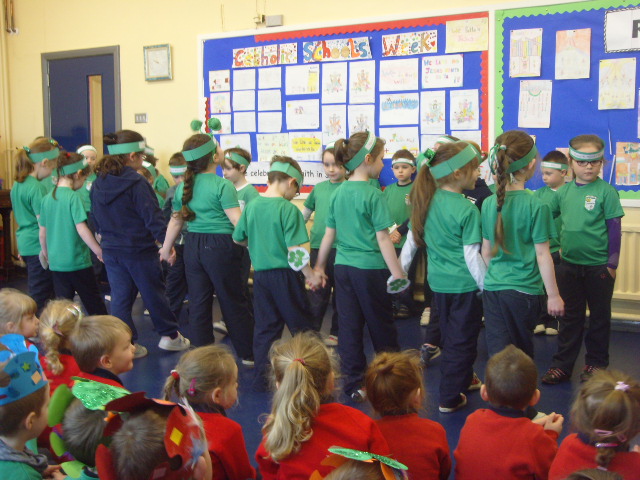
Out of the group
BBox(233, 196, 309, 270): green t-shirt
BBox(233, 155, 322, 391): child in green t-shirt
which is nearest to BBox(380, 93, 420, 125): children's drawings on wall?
BBox(233, 155, 322, 391): child in green t-shirt

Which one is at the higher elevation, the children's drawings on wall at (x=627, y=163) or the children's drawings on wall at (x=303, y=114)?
the children's drawings on wall at (x=303, y=114)

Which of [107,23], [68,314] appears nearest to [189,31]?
[107,23]

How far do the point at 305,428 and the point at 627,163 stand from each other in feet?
11.7

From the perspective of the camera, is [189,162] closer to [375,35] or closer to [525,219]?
[525,219]

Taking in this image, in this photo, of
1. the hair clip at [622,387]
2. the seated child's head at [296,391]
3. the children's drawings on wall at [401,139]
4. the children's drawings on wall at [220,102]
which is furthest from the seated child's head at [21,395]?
the children's drawings on wall at [220,102]

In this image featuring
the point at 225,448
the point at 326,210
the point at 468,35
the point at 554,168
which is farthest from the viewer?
the point at 468,35

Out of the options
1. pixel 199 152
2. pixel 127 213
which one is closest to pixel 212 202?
pixel 199 152

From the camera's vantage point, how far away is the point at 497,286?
2.86m

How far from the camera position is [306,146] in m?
5.50

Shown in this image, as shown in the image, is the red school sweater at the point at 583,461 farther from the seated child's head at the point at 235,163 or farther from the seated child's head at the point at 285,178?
the seated child's head at the point at 235,163

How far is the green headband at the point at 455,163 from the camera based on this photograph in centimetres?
290

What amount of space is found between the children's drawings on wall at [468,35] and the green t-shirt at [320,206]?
1.47 meters

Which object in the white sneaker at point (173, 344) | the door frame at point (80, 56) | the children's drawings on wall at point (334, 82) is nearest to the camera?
the white sneaker at point (173, 344)

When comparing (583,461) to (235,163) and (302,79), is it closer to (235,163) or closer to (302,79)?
(235,163)
